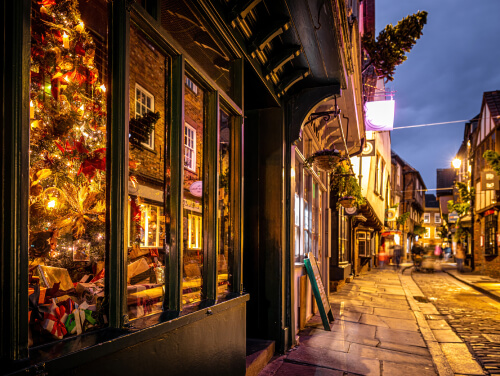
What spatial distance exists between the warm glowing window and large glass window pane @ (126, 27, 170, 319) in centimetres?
43

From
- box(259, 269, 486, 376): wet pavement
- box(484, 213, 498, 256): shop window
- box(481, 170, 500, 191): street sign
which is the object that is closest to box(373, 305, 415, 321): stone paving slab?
box(259, 269, 486, 376): wet pavement

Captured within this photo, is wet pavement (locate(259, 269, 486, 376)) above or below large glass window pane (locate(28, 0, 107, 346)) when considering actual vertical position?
below

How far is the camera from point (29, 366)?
1.50 meters

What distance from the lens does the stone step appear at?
432 cm

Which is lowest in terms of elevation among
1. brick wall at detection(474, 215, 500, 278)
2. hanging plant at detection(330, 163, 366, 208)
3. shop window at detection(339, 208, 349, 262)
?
brick wall at detection(474, 215, 500, 278)

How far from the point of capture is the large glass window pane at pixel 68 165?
193 cm

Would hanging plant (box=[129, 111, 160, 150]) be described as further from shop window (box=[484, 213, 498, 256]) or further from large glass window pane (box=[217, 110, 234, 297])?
shop window (box=[484, 213, 498, 256])

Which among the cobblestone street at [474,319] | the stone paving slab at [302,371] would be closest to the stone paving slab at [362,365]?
the stone paving slab at [302,371]

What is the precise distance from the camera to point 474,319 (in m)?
8.55

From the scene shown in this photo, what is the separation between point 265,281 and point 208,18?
3.40 meters

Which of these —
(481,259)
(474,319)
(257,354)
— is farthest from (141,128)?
(481,259)

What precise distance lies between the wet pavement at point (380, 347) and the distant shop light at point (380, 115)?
6.51m

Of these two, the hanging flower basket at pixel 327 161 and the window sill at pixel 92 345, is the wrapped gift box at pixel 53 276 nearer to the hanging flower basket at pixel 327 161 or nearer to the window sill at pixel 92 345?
the window sill at pixel 92 345

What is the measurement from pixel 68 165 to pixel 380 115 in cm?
1281
